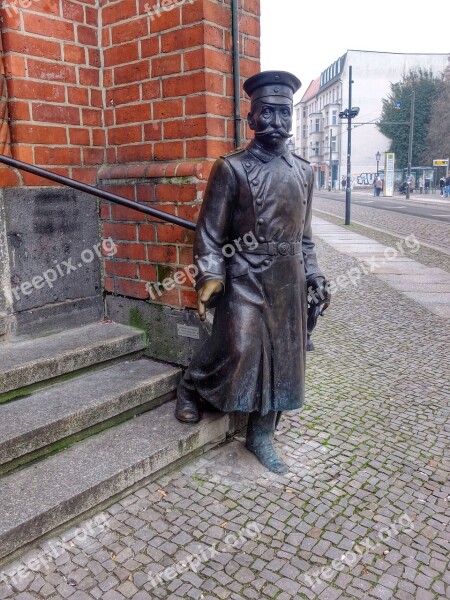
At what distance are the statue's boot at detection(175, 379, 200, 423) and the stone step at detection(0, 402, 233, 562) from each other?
41mm

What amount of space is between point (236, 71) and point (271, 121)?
69cm

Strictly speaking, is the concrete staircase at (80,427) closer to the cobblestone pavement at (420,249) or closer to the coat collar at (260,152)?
the coat collar at (260,152)

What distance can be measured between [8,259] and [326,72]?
3185 inches

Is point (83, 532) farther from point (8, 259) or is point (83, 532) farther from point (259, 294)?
point (8, 259)

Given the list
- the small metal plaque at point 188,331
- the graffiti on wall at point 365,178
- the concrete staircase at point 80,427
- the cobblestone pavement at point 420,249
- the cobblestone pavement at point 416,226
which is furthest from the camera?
the graffiti on wall at point 365,178

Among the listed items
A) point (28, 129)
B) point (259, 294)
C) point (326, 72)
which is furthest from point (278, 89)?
point (326, 72)

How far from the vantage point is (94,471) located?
254 cm

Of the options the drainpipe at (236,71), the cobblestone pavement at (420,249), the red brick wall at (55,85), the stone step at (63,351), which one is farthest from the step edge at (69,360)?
the cobblestone pavement at (420,249)

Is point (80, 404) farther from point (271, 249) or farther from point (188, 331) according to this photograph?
point (271, 249)

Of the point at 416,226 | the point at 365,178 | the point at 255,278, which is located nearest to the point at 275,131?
the point at 255,278

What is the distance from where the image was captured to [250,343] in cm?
277

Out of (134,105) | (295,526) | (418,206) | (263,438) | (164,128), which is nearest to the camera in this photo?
(295,526)

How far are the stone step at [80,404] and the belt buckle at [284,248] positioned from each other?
1.07 metres

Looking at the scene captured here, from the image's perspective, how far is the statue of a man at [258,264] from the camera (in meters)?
2.68
